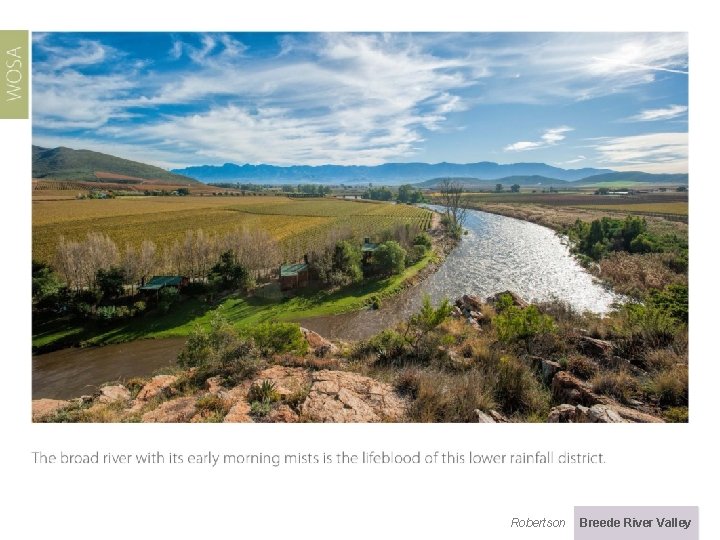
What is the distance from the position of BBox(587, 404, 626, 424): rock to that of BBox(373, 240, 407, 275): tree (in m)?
12.0

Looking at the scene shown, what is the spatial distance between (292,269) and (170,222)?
14.3 meters

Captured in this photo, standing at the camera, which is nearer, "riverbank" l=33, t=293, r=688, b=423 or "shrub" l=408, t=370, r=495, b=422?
"shrub" l=408, t=370, r=495, b=422

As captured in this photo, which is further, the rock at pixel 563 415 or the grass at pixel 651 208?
the grass at pixel 651 208

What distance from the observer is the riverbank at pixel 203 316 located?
420 inches

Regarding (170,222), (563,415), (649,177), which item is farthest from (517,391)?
(170,222)

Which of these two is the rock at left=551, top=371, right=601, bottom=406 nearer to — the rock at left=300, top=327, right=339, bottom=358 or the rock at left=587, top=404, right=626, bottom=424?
the rock at left=587, top=404, right=626, bottom=424

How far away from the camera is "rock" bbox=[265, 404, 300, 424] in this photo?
3709mm

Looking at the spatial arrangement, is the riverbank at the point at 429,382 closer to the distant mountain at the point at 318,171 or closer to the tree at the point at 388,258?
the distant mountain at the point at 318,171

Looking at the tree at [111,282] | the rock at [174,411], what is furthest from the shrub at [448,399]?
the tree at [111,282]

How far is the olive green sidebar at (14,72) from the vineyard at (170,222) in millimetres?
5687

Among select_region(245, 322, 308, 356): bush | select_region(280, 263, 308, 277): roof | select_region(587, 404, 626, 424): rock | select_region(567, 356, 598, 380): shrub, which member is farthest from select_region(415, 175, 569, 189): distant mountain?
Answer: select_region(587, 404, 626, 424): rock

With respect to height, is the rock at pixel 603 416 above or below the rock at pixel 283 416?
above
